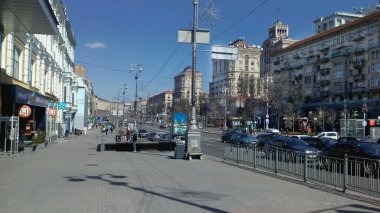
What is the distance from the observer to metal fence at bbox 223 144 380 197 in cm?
1201

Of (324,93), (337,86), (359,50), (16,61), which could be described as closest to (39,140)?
(16,61)

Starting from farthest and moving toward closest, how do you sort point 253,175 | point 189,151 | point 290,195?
point 189,151 → point 253,175 → point 290,195

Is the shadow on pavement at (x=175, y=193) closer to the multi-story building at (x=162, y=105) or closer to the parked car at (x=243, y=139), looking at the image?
the parked car at (x=243, y=139)

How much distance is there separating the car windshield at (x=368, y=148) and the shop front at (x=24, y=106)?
1812cm

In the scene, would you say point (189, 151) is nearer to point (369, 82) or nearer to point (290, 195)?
point (290, 195)

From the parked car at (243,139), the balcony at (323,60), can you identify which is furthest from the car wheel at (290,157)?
the balcony at (323,60)

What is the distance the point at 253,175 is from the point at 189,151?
792 centimetres

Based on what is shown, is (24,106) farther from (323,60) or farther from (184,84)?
(184,84)

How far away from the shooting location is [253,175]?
17.0m

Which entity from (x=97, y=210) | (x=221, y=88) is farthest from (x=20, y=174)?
(x=221, y=88)

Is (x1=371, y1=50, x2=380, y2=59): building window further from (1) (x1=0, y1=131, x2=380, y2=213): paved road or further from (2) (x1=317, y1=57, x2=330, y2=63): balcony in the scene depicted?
(1) (x1=0, y1=131, x2=380, y2=213): paved road

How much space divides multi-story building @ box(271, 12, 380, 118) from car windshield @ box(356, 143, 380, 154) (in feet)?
183

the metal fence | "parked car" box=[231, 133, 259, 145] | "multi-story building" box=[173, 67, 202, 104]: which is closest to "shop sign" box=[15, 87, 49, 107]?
the metal fence

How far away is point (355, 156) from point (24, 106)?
62.9 ft
